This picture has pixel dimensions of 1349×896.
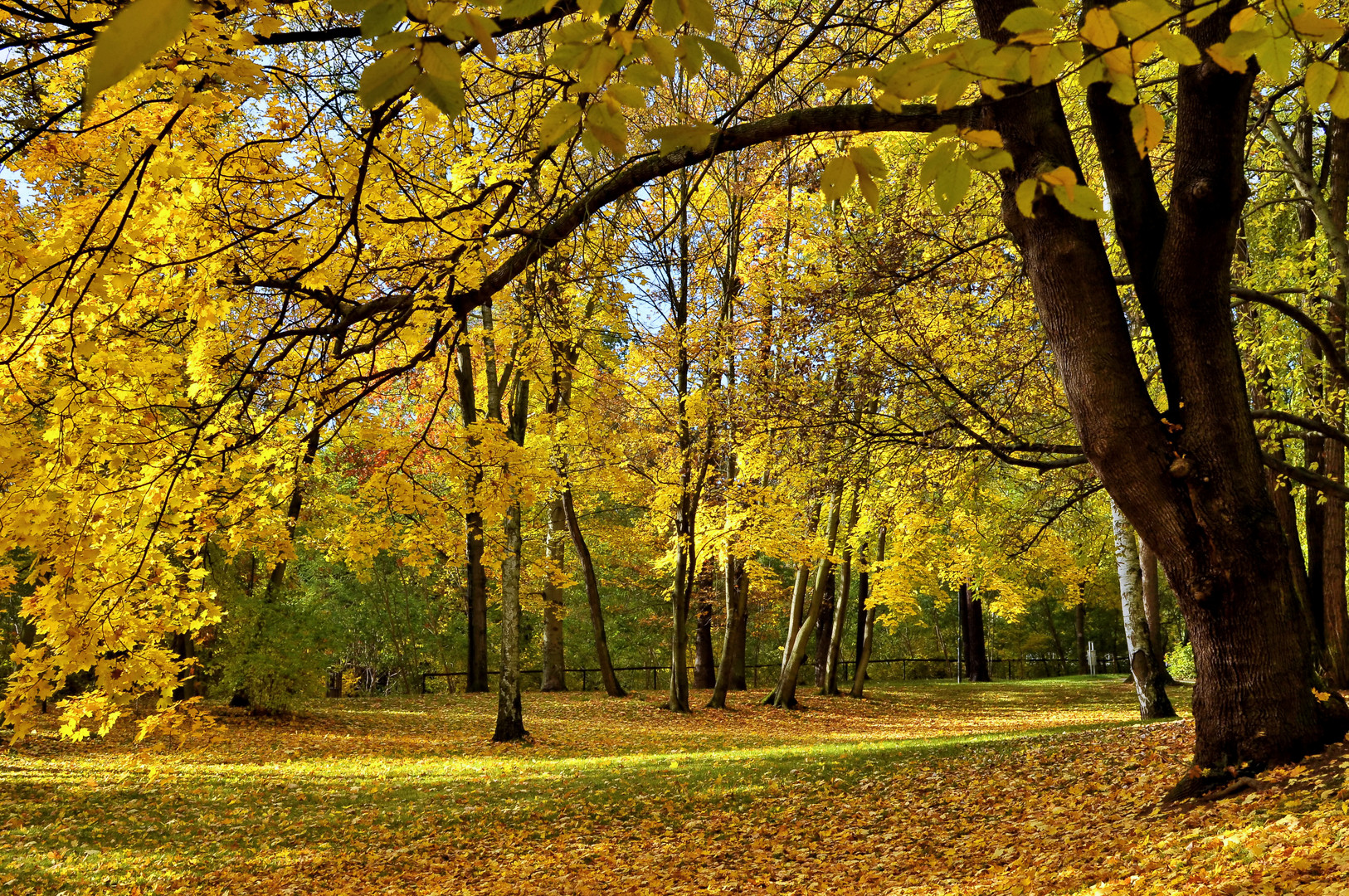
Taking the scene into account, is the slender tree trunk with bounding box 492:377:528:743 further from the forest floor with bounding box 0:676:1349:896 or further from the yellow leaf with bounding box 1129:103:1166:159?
the yellow leaf with bounding box 1129:103:1166:159

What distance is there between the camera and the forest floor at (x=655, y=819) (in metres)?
3.75

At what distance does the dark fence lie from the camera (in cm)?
2894

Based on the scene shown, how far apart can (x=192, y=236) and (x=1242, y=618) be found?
5118 millimetres

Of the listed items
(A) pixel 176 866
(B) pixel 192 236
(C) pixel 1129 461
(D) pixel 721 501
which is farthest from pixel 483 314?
(C) pixel 1129 461

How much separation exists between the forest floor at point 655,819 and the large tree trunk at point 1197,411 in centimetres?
42

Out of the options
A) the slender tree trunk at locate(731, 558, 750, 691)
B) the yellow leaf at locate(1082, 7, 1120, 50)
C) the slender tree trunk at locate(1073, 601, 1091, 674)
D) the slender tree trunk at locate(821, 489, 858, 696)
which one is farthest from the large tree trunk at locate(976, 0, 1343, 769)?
the slender tree trunk at locate(1073, 601, 1091, 674)

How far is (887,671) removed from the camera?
115ft

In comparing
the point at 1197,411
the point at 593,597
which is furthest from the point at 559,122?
the point at 593,597

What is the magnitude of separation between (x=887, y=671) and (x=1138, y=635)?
81.1 ft

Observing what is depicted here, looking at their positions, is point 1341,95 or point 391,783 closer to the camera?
point 1341,95

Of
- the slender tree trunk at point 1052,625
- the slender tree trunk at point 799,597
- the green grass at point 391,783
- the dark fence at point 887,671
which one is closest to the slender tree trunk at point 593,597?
the green grass at point 391,783

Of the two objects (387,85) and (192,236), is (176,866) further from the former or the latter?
(387,85)

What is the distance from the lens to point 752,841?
232 inches

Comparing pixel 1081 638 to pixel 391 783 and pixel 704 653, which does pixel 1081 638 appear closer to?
pixel 704 653
